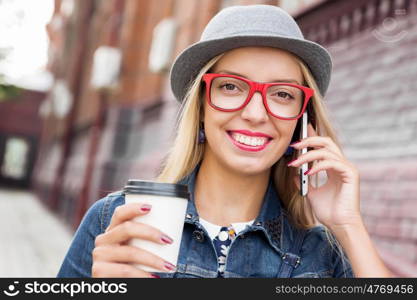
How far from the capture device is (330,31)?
516 centimetres

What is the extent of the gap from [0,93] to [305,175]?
12309 millimetres

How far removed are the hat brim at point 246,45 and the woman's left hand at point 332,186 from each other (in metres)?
0.21

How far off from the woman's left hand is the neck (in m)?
0.17

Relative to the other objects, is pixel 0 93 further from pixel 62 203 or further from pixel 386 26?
pixel 386 26

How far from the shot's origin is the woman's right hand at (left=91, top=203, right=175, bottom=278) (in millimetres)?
1388

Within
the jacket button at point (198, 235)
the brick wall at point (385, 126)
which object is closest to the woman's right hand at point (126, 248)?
the jacket button at point (198, 235)

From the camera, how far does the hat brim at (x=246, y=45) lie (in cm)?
176

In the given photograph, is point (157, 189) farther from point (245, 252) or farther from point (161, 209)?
point (245, 252)

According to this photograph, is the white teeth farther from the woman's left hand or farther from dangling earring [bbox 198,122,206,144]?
dangling earring [bbox 198,122,206,144]

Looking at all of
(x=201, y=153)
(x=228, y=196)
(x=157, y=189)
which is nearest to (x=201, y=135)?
(x=201, y=153)

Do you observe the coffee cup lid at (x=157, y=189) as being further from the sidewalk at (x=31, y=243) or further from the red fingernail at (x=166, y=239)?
the sidewalk at (x=31, y=243)

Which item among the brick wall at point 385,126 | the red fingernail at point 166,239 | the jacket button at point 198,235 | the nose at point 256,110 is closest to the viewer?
the red fingernail at point 166,239

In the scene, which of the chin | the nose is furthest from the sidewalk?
the nose

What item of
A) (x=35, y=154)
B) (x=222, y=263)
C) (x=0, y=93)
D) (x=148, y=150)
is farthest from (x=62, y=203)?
(x=35, y=154)
